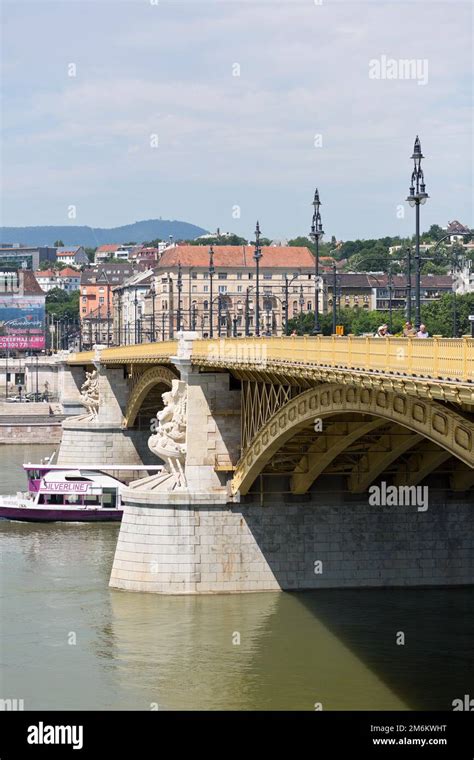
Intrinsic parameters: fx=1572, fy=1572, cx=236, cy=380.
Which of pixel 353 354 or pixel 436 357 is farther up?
pixel 436 357

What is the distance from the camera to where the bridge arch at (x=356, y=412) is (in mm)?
26159

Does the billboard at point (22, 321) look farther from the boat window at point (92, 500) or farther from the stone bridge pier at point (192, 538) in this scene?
the stone bridge pier at point (192, 538)

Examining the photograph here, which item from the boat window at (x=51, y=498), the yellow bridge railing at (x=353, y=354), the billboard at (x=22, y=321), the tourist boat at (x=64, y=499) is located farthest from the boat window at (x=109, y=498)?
the billboard at (x=22, y=321)

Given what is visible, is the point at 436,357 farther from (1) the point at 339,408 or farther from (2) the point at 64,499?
(2) the point at 64,499

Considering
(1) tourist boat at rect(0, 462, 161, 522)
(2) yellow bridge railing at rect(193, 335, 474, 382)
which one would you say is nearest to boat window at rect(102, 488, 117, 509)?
(1) tourist boat at rect(0, 462, 161, 522)

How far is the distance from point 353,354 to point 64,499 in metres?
34.9

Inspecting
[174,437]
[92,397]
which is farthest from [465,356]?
[92,397]

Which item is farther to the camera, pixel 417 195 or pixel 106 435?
pixel 106 435

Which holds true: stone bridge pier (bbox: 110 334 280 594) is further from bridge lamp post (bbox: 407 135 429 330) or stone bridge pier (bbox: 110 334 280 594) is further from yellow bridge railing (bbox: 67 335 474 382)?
bridge lamp post (bbox: 407 135 429 330)

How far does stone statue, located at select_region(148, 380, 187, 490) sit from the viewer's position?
46219 millimetres

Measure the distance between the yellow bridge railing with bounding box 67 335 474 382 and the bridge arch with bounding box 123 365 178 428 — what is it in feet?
54.2

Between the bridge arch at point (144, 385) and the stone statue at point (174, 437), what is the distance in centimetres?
1302

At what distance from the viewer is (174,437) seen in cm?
4672
